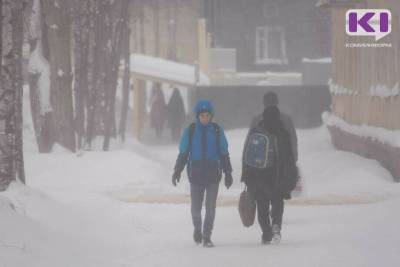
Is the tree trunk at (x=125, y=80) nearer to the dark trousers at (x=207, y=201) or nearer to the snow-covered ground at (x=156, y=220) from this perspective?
the snow-covered ground at (x=156, y=220)

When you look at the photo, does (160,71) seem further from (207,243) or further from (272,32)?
(207,243)

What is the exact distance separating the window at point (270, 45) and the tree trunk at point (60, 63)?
98.1 feet

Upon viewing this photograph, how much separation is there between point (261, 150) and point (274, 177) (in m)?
0.33

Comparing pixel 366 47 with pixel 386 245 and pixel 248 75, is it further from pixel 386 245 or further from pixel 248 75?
pixel 248 75

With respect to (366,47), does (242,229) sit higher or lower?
lower

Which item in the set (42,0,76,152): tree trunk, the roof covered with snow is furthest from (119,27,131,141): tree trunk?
(42,0,76,152): tree trunk

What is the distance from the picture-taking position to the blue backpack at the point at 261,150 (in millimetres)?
10156

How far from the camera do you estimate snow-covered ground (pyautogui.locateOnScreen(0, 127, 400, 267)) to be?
30.3ft

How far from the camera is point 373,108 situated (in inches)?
787

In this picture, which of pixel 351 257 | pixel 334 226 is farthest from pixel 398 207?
pixel 351 257

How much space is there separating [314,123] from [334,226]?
24.8 metres

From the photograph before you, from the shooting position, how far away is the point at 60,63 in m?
Result: 19.5

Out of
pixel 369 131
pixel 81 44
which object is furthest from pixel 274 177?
pixel 81 44

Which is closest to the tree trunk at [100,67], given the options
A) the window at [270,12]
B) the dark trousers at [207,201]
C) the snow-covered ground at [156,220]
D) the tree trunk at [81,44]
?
the tree trunk at [81,44]
